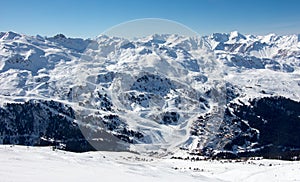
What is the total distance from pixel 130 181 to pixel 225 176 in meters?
42.9

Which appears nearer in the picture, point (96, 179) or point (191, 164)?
point (96, 179)

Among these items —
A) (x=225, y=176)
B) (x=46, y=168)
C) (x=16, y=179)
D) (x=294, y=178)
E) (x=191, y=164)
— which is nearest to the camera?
(x=16, y=179)

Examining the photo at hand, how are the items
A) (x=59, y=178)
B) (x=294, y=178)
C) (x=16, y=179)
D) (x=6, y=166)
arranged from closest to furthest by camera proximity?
(x=16, y=179)
(x=59, y=178)
(x=6, y=166)
(x=294, y=178)

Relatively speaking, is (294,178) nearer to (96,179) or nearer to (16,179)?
(96,179)

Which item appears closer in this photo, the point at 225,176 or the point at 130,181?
the point at 130,181

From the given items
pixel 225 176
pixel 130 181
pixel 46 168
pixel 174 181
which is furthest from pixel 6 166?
pixel 225 176

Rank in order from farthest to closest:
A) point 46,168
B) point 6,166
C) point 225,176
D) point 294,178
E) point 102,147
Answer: point 102,147
point 225,176
point 294,178
point 46,168
point 6,166

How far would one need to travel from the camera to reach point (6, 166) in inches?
1138

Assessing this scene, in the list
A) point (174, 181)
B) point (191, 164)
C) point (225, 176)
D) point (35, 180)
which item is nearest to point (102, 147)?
point (191, 164)

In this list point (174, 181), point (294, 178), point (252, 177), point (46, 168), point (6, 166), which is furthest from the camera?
point (252, 177)

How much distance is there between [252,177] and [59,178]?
46283 mm

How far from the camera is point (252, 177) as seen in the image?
215 ft

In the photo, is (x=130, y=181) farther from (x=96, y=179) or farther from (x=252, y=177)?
(x=252, y=177)

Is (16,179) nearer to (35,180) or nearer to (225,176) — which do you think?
(35,180)
